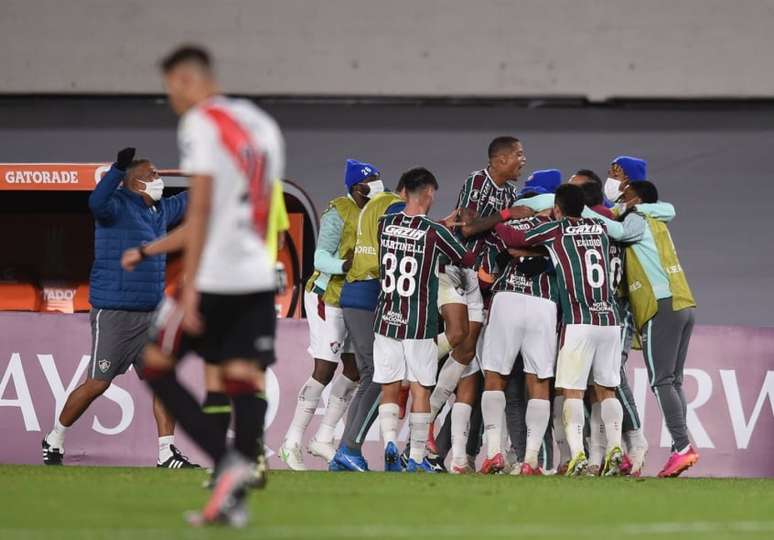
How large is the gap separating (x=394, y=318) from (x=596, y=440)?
5.85 ft

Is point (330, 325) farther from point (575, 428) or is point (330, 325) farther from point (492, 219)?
point (575, 428)

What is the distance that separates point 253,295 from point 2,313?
19.8 feet

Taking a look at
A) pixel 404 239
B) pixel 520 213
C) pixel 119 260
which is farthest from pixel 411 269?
pixel 119 260

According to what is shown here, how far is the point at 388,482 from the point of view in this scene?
8070mm

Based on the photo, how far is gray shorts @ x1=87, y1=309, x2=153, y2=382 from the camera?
973 centimetres

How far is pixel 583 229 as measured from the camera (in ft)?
31.3

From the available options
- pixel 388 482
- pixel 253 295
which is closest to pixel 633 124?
pixel 388 482

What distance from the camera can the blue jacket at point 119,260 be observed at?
9.84 metres

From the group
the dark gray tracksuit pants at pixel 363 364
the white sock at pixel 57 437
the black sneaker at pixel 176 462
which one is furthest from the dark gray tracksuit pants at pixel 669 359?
the white sock at pixel 57 437

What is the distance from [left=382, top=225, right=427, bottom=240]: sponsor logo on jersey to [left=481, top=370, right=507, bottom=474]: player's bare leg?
1.13 metres

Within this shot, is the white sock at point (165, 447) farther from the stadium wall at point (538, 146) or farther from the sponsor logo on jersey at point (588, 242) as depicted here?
the stadium wall at point (538, 146)

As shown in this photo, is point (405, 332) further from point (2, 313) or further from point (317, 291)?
point (2, 313)

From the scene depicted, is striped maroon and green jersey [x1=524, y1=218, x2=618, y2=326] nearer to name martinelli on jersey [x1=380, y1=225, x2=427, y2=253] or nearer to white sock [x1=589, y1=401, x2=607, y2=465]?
name martinelli on jersey [x1=380, y1=225, x2=427, y2=253]

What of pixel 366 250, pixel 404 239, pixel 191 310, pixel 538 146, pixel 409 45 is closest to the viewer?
pixel 191 310
